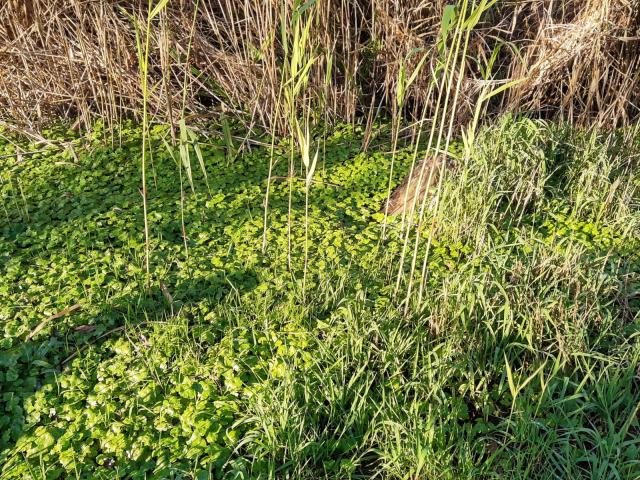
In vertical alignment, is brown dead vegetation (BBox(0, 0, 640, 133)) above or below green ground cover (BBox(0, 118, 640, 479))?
above

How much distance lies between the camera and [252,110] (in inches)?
143

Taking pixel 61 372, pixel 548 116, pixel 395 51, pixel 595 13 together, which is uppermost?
pixel 595 13

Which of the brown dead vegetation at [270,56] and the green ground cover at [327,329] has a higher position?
the brown dead vegetation at [270,56]

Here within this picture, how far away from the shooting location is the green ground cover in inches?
74.3

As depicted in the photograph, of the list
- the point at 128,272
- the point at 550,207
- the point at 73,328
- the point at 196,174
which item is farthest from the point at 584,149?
the point at 73,328

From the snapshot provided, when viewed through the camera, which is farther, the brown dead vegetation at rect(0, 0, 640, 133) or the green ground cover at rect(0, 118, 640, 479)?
the brown dead vegetation at rect(0, 0, 640, 133)

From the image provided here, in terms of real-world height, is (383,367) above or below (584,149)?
below

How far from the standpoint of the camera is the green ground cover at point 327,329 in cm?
189

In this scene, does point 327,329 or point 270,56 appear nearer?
point 327,329

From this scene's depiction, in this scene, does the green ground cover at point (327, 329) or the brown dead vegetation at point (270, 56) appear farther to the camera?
the brown dead vegetation at point (270, 56)

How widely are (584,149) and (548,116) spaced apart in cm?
88

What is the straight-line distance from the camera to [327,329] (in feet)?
7.55

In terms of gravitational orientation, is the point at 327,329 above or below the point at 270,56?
below

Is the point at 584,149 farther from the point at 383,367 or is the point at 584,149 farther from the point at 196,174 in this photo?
the point at 196,174
